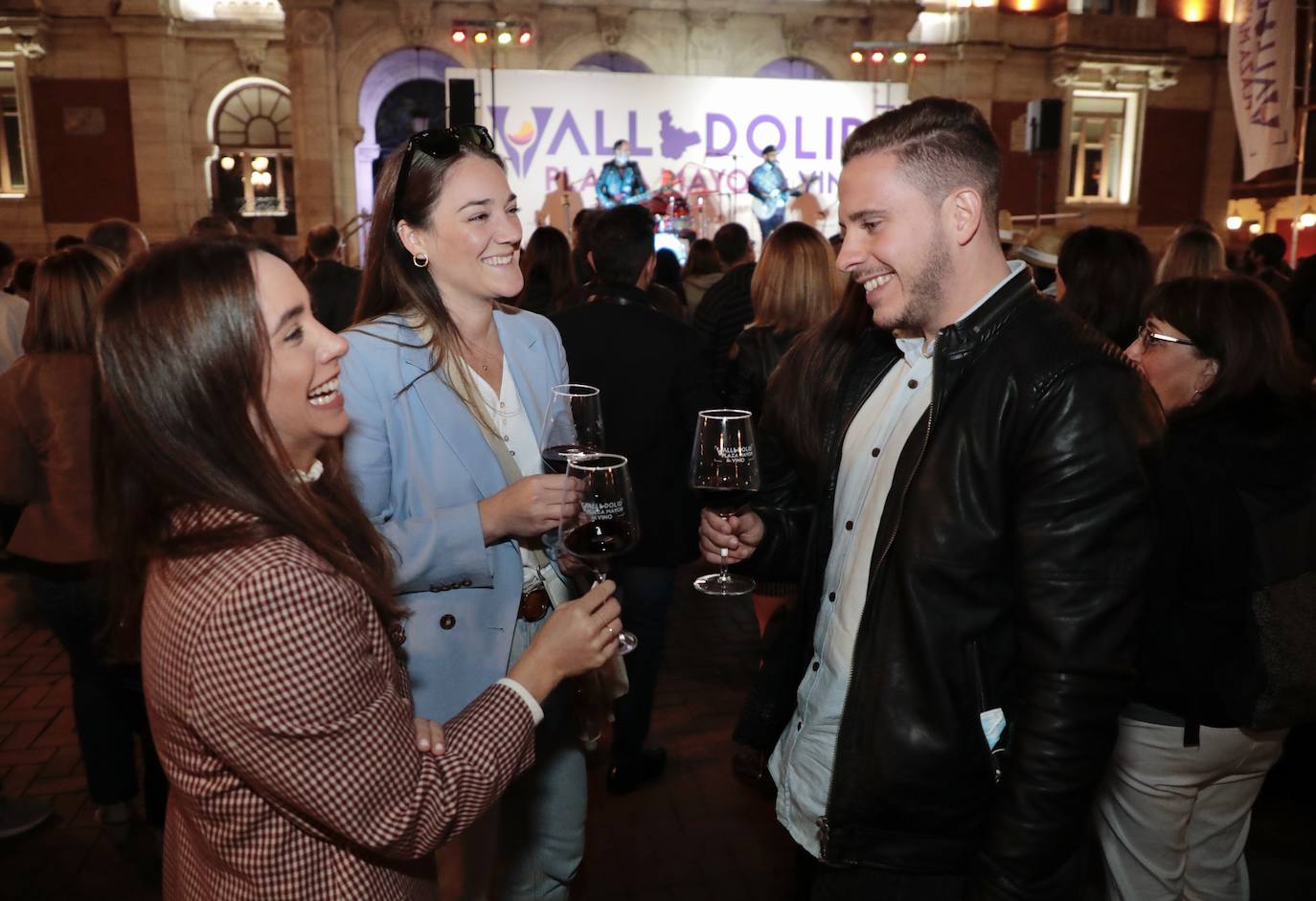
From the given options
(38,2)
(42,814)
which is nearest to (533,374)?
(42,814)

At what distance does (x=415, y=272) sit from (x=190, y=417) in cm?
102

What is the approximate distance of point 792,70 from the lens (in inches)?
774

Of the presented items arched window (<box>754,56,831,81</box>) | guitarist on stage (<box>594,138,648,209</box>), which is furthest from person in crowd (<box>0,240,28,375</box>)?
arched window (<box>754,56,831,81</box>)

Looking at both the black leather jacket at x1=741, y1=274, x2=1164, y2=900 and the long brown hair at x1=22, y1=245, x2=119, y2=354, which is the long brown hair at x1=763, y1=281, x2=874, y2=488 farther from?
the long brown hair at x1=22, y1=245, x2=119, y2=354

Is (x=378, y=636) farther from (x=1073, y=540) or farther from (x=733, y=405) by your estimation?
(x=733, y=405)

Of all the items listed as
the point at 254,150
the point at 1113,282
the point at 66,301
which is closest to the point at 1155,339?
the point at 1113,282

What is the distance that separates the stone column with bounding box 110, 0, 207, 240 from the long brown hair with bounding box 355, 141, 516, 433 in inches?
707

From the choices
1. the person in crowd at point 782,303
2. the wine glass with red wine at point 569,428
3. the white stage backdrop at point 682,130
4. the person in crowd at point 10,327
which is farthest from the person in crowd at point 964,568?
the white stage backdrop at point 682,130

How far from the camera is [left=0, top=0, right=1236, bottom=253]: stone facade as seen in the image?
1688 centimetres

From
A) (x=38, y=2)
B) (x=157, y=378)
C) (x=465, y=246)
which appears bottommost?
(x=157, y=378)

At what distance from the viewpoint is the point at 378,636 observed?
4.68 ft

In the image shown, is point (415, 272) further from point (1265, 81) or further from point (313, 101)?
point (313, 101)

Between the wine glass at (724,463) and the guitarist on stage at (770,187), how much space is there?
1170cm

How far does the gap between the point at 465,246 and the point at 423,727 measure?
121 cm
